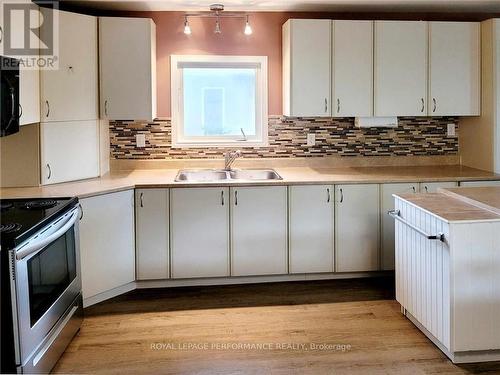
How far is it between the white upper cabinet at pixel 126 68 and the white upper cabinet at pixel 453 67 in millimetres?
2303

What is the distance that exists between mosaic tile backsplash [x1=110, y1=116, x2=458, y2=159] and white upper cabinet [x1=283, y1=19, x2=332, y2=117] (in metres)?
0.37

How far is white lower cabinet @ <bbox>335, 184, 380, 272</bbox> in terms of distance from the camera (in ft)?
13.1

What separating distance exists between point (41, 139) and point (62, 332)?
1.40 meters

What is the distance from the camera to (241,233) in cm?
397

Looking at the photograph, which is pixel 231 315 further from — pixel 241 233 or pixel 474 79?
pixel 474 79

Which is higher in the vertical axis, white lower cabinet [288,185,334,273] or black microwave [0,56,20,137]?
black microwave [0,56,20,137]

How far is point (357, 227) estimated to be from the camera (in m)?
4.05

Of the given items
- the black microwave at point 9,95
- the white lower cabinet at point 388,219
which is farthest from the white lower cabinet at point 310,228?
the black microwave at point 9,95

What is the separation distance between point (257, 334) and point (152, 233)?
3.93 ft

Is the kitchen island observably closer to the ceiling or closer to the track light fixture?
the ceiling

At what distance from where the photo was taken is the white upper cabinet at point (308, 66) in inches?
163

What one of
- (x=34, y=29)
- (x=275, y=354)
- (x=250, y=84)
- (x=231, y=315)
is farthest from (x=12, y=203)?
(x=250, y=84)

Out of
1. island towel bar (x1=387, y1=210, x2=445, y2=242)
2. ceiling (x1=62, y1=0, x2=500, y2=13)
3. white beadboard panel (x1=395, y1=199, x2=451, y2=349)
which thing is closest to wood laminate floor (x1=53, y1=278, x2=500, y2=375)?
white beadboard panel (x1=395, y1=199, x2=451, y2=349)

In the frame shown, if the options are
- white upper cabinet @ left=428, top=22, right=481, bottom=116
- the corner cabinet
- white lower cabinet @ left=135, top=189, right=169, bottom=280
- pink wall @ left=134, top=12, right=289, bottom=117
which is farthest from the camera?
pink wall @ left=134, top=12, right=289, bottom=117
